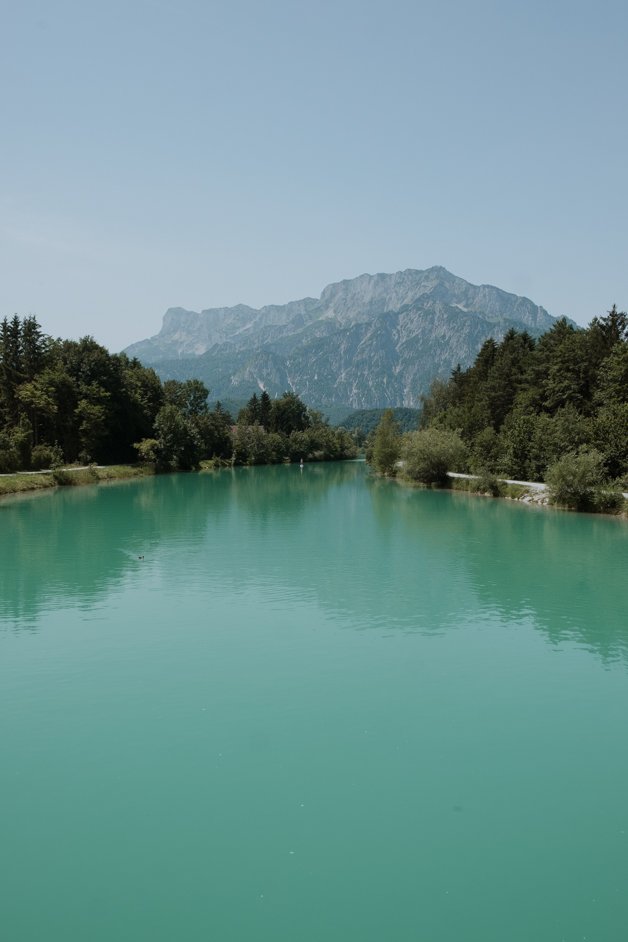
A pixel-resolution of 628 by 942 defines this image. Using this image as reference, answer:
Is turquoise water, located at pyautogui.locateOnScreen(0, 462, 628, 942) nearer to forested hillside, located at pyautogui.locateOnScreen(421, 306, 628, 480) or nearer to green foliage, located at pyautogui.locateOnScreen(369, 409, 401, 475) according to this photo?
forested hillside, located at pyautogui.locateOnScreen(421, 306, 628, 480)

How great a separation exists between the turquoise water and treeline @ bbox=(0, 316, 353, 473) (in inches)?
2047

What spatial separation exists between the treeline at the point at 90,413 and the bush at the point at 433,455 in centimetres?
3687

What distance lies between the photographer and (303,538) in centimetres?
4094

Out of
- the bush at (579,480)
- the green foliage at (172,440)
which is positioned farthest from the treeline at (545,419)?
the green foliage at (172,440)

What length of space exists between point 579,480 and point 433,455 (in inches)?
898

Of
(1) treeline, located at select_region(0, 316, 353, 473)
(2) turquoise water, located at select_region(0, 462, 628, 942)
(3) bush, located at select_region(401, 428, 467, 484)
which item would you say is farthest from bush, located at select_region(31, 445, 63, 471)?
(2) turquoise water, located at select_region(0, 462, 628, 942)

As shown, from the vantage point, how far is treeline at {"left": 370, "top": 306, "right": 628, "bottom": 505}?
55.0 metres

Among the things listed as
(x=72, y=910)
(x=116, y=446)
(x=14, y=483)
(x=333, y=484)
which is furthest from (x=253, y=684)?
(x=116, y=446)

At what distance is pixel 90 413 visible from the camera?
3253 inches

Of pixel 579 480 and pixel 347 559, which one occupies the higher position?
pixel 579 480

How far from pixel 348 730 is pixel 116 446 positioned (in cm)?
8441

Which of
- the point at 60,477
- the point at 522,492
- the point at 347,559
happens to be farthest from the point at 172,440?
the point at 347,559

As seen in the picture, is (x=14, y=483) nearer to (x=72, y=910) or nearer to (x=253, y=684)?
(x=253, y=684)

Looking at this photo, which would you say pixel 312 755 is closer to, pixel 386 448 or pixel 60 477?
pixel 60 477
